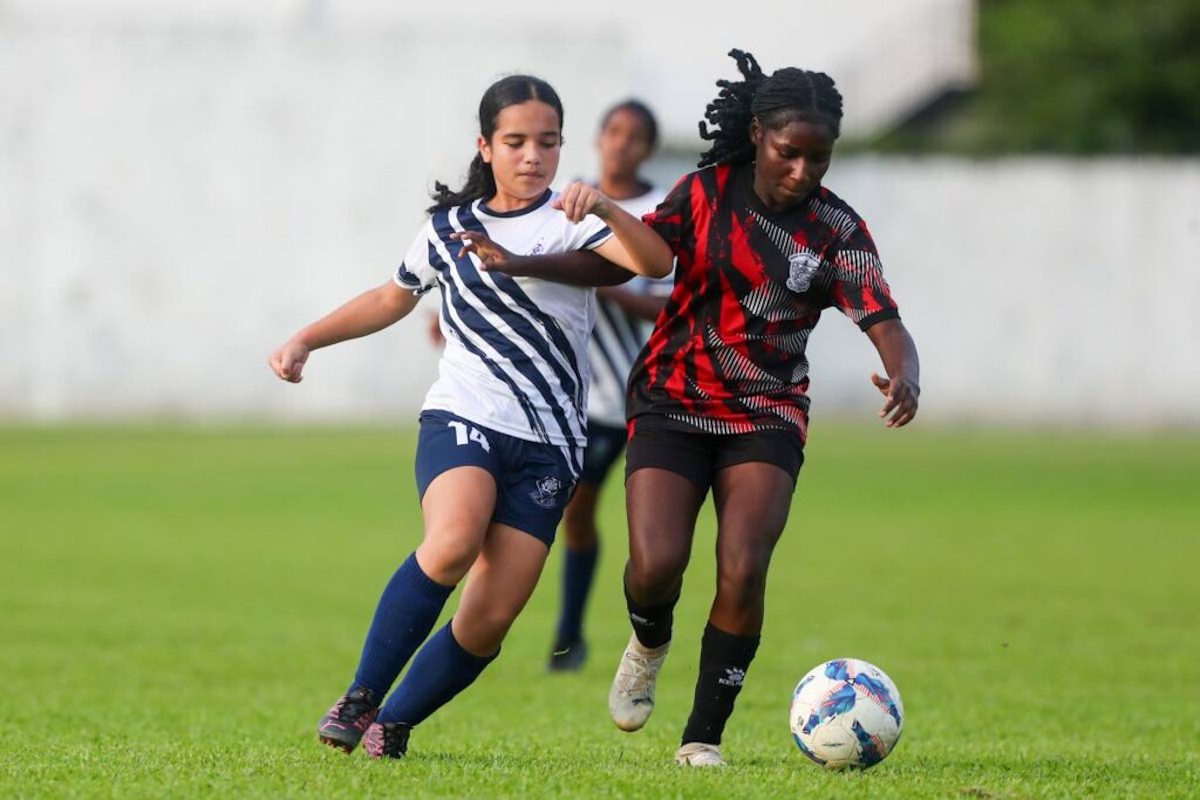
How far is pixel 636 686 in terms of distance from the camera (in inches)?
257

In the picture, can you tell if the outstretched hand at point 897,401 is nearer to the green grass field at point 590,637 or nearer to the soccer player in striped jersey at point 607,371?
the green grass field at point 590,637

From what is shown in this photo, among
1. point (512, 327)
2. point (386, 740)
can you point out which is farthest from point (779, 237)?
point (386, 740)

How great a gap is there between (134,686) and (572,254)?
382 cm

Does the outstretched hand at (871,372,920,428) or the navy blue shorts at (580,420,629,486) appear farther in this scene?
the navy blue shorts at (580,420,629,486)

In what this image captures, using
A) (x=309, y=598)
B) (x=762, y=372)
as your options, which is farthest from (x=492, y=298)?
(x=309, y=598)

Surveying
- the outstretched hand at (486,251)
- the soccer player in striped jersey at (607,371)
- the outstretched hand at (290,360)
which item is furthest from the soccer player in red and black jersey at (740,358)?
the soccer player in striped jersey at (607,371)

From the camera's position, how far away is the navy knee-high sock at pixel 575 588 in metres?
9.39

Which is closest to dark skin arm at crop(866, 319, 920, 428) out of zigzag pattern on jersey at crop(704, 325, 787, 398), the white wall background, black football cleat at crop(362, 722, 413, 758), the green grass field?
zigzag pattern on jersey at crop(704, 325, 787, 398)

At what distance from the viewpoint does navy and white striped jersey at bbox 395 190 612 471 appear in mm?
6125

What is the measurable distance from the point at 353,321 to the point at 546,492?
2.93 ft

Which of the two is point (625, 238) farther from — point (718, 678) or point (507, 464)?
point (718, 678)

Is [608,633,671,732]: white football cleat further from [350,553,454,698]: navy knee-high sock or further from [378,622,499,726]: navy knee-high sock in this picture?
[350,553,454,698]: navy knee-high sock

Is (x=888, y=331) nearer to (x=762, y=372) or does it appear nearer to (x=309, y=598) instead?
(x=762, y=372)

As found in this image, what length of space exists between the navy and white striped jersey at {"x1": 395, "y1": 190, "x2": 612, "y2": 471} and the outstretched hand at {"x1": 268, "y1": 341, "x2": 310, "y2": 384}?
0.40 meters
